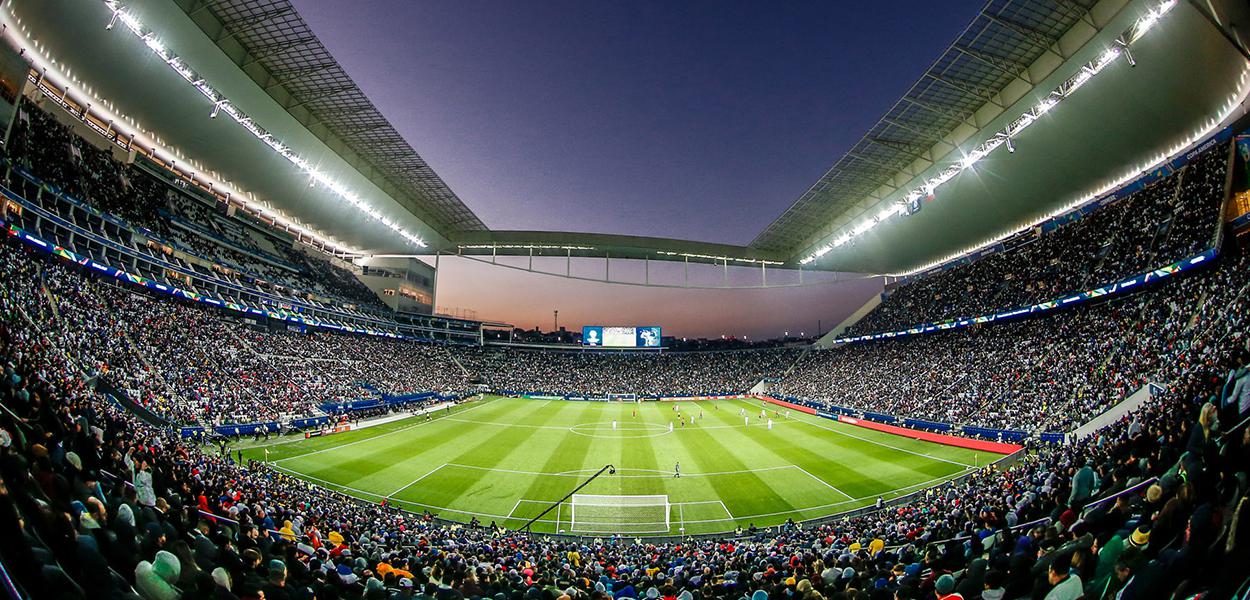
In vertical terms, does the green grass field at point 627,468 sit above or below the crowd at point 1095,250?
below

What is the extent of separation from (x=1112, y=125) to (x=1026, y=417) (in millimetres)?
16847

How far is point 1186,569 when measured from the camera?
2.48 meters

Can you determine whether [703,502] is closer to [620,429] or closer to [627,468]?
[627,468]

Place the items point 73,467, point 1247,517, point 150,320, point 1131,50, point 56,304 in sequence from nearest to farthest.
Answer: point 1247,517
point 73,467
point 1131,50
point 56,304
point 150,320

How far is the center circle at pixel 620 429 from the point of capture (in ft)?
115

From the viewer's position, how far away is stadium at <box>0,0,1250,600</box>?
4617mm

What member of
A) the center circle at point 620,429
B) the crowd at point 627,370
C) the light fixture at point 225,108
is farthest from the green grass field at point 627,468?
the crowd at point 627,370

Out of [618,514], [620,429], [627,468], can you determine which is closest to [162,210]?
[620,429]

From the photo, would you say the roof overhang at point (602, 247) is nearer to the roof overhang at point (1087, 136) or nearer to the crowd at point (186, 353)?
the roof overhang at point (1087, 136)

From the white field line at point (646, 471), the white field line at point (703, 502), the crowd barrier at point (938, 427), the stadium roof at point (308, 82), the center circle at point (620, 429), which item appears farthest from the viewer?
the center circle at point (620, 429)

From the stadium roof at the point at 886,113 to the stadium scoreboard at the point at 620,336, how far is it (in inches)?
1286

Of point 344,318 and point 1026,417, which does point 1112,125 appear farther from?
point 344,318

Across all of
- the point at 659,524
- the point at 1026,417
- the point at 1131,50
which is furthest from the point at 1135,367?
the point at 659,524

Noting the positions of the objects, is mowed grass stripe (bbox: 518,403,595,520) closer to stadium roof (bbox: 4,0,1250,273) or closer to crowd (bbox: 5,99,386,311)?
stadium roof (bbox: 4,0,1250,273)
